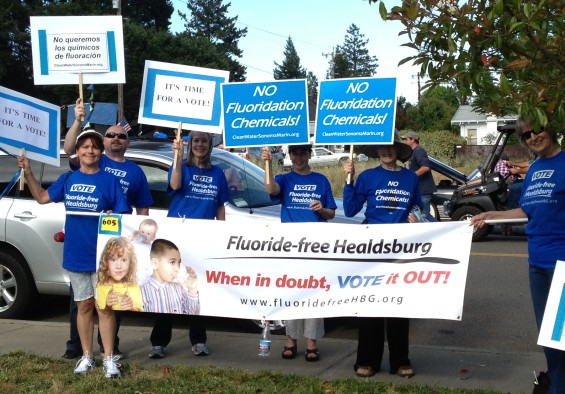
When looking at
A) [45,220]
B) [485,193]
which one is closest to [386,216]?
[45,220]

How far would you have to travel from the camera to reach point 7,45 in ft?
176

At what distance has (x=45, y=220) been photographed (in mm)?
7926

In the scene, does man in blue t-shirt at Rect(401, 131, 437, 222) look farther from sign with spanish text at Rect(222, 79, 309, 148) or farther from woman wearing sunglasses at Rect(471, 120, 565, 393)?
woman wearing sunglasses at Rect(471, 120, 565, 393)

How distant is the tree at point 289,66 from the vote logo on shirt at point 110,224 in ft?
423

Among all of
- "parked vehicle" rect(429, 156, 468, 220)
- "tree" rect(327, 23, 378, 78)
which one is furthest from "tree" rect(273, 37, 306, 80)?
"parked vehicle" rect(429, 156, 468, 220)

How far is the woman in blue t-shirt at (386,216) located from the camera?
596 centimetres

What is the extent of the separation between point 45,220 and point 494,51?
209 inches

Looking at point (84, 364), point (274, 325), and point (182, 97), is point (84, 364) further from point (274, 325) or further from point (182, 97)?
point (182, 97)

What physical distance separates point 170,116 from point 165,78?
334mm

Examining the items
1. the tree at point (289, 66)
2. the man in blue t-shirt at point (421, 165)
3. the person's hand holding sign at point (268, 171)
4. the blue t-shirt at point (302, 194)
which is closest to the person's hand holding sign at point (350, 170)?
the blue t-shirt at point (302, 194)

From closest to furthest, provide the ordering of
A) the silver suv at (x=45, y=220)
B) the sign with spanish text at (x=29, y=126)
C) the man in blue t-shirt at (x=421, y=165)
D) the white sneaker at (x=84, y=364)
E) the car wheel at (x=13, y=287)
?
the white sneaker at (x=84, y=364)
the sign with spanish text at (x=29, y=126)
the silver suv at (x=45, y=220)
the car wheel at (x=13, y=287)
the man in blue t-shirt at (x=421, y=165)

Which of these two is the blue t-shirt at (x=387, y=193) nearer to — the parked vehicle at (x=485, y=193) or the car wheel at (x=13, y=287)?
the car wheel at (x=13, y=287)

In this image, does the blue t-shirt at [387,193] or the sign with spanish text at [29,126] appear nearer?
the blue t-shirt at [387,193]

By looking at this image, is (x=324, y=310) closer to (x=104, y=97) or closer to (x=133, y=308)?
(x=133, y=308)
